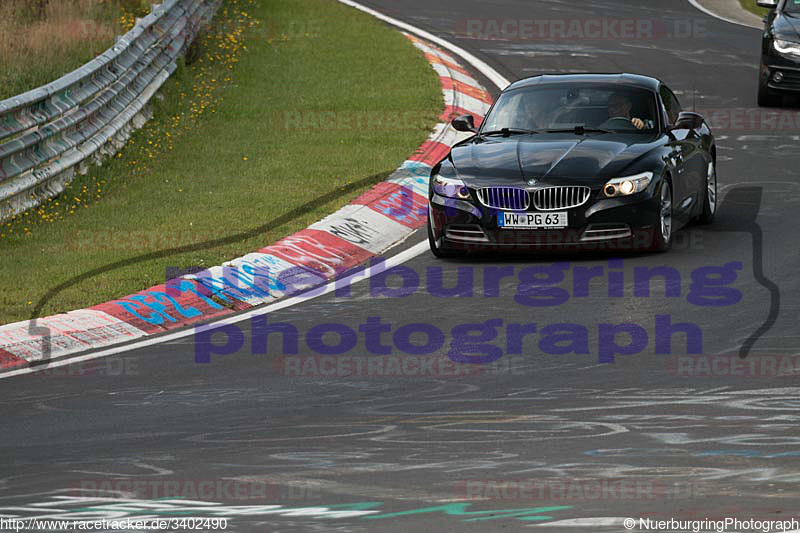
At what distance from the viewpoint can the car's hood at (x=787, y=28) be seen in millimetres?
19859

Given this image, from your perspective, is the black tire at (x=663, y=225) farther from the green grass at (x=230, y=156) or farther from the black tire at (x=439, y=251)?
the green grass at (x=230, y=156)

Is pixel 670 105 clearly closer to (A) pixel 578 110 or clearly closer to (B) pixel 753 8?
(A) pixel 578 110

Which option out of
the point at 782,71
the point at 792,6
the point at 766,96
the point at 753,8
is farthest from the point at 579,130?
the point at 753,8

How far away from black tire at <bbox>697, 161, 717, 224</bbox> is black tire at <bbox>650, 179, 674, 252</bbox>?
1323mm

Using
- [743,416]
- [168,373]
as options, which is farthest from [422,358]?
[743,416]

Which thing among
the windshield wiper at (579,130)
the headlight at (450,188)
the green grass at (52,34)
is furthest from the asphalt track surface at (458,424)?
the green grass at (52,34)

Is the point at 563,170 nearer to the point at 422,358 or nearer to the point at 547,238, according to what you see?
the point at 547,238

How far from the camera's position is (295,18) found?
2658 cm

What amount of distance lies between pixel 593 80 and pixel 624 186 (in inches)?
79.5

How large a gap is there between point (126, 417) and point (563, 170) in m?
5.17

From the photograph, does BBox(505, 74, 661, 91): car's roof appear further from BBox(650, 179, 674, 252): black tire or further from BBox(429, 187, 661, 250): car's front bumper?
BBox(429, 187, 661, 250): car's front bumper

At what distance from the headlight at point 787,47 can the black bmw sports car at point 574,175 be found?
23.1ft

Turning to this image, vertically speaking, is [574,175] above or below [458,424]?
above

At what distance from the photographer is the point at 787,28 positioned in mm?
19969
